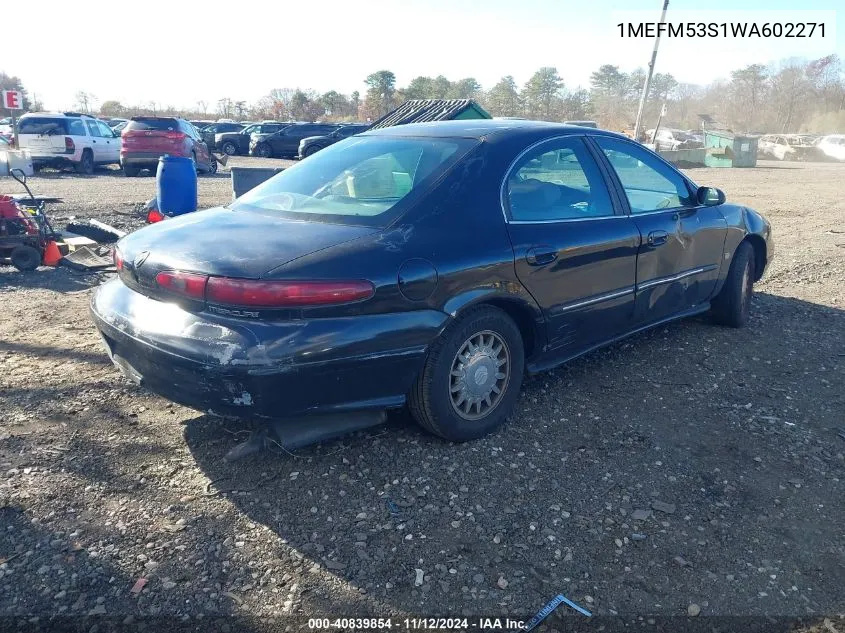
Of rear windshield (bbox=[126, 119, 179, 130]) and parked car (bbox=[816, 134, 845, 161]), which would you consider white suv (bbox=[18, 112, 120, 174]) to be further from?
parked car (bbox=[816, 134, 845, 161])

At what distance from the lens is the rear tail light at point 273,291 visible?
9.09 ft

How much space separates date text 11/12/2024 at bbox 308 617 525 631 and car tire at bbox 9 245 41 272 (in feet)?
18.6

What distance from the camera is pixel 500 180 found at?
3.53 m

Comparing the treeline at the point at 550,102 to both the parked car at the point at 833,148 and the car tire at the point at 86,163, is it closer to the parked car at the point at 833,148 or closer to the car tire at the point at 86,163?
the parked car at the point at 833,148

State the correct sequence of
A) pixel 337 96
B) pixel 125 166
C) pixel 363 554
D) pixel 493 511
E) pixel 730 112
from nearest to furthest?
pixel 363 554, pixel 493 511, pixel 125 166, pixel 337 96, pixel 730 112

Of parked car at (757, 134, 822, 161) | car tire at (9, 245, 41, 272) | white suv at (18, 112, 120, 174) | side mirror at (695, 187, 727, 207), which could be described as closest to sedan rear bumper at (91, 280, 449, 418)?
side mirror at (695, 187, 727, 207)

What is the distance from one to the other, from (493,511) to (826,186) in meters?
20.6

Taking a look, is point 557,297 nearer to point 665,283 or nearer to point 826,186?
point 665,283

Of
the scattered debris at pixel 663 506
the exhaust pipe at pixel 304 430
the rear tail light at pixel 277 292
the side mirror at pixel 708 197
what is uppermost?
the side mirror at pixel 708 197

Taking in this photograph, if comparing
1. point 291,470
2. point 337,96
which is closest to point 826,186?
point 291,470

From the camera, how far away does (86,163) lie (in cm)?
1958

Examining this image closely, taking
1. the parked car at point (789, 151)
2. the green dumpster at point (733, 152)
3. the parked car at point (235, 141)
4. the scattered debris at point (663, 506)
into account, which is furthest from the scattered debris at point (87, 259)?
the parked car at point (789, 151)

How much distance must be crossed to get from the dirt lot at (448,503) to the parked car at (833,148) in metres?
39.2

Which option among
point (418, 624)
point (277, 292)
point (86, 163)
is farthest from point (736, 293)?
point (86, 163)
